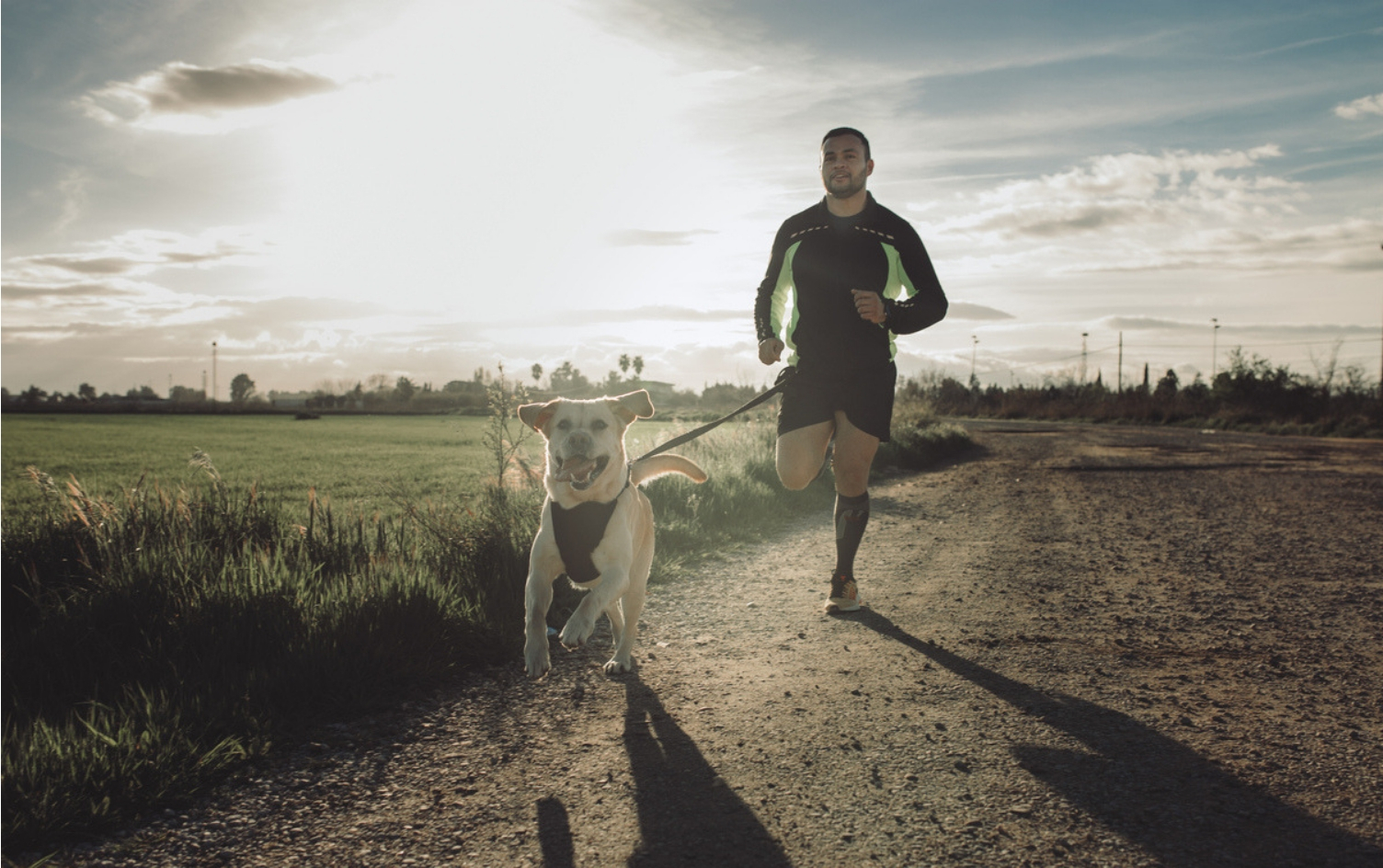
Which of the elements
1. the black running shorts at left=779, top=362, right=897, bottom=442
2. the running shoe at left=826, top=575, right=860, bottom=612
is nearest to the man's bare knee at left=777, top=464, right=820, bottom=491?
the black running shorts at left=779, top=362, right=897, bottom=442

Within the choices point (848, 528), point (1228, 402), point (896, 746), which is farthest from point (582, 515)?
point (1228, 402)

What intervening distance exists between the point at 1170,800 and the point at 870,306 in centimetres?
270

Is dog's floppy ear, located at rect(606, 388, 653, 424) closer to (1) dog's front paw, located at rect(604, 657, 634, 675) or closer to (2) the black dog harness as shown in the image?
(2) the black dog harness

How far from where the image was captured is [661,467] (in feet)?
→ 13.1

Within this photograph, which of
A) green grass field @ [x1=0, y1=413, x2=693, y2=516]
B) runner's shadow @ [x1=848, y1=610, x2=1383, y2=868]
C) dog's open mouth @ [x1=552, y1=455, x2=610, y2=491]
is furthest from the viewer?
green grass field @ [x1=0, y1=413, x2=693, y2=516]

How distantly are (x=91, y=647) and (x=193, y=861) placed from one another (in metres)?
2.22

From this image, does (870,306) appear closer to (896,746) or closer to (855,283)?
(855,283)

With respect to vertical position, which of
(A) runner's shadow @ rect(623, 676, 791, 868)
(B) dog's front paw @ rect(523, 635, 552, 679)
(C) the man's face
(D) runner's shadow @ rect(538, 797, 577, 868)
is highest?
(C) the man's face

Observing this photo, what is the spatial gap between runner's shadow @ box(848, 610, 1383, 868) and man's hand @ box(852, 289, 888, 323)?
6.94 ft

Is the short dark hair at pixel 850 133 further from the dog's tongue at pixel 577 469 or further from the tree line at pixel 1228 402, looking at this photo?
the tree line at pixel 1228 402

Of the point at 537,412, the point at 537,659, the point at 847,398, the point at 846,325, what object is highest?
the point at 846,325

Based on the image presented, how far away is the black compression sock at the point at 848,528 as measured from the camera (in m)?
4.94

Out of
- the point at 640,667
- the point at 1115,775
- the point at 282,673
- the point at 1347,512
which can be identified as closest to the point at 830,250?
the point at 640,667

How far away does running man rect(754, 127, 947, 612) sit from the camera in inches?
189
